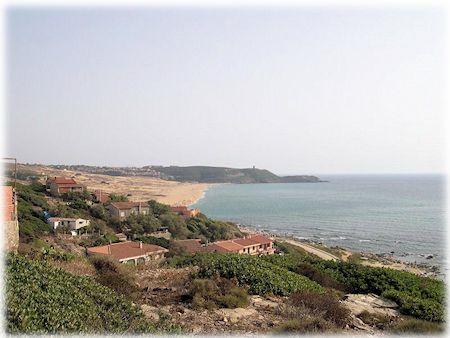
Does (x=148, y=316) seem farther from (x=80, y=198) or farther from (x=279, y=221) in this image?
(x=279, y=221)

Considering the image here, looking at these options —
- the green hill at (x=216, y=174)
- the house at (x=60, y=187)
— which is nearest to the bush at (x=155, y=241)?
the house at (x=60, y=187)

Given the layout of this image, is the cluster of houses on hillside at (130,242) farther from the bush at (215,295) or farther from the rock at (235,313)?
the rock at (235,313)

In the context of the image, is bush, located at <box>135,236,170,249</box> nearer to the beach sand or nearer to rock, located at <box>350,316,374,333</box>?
rock, located at <box>350,316,374,333</box>

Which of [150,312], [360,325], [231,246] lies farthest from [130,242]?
[360,325]

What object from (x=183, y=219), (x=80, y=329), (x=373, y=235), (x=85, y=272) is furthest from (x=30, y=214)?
(x=373, y=235)

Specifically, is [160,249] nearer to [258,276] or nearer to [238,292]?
[258,276]

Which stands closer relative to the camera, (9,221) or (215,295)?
(215,295)
